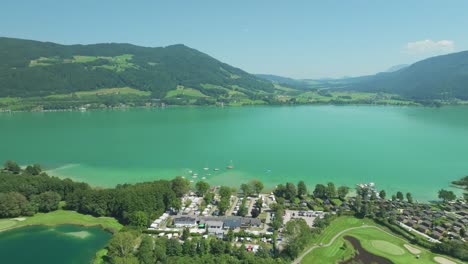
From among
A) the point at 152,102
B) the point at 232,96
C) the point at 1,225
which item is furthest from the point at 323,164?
the point at 232,96

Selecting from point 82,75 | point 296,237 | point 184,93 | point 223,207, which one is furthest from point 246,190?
point 82,75

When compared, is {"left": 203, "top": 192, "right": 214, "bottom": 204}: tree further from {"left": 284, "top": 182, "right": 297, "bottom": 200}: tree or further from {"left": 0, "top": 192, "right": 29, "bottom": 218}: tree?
{"left": 0, "top": 192, "right": 29, "bottom": 218}: tree

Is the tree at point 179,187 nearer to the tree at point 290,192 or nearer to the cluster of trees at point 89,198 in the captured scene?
the cluster of trees at point 89,198

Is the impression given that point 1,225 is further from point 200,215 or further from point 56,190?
point 200,215

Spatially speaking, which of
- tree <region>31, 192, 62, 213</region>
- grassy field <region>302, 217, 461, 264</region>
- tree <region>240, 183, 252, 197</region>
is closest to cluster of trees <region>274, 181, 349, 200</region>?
tree <region>240, 183, 252, 197</region>

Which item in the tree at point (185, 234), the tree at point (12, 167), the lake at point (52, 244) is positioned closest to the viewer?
the lake at point (52, 244)

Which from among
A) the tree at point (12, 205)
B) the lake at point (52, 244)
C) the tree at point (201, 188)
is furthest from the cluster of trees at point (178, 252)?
the tree at point (12, 205)

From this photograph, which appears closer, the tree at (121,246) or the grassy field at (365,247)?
the tree at (121,246)
